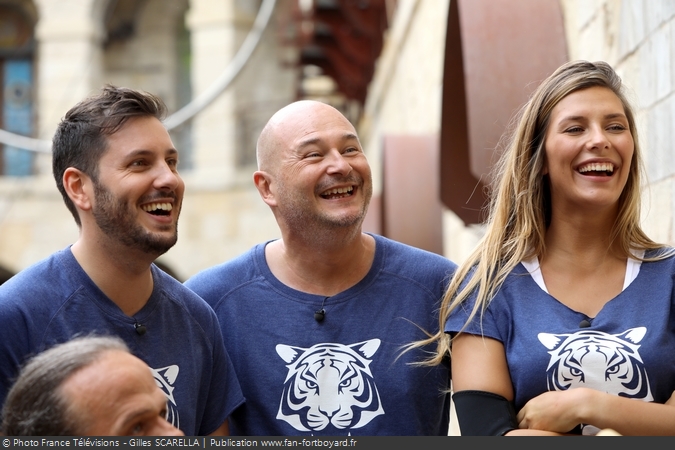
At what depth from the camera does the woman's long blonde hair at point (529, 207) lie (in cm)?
265

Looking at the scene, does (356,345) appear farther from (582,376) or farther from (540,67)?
(540,67)

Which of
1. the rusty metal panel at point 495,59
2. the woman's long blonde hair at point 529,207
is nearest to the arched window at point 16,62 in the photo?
the rusty metal panel at point 495,59

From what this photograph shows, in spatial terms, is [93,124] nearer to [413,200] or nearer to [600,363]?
[600,363]

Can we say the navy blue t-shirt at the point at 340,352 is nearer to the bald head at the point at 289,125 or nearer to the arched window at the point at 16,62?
the bald head at the point at 289,125

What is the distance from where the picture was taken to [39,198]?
18.1 meters

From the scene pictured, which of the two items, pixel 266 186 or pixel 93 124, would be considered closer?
pixel 93 124

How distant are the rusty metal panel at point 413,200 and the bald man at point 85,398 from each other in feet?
13.8

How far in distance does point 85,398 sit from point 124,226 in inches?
31.6

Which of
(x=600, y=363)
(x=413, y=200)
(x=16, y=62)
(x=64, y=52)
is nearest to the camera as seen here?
(x=600, y=363)

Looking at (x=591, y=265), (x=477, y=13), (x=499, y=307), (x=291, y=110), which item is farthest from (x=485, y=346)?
(x=477, y=13)

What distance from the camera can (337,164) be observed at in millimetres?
3039

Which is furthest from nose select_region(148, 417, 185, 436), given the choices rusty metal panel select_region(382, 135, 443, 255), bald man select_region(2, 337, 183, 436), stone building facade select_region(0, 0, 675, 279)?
stone building facade select_region(0, 0, 675, 279)

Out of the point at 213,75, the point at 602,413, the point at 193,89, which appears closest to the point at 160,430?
the point at 602,413

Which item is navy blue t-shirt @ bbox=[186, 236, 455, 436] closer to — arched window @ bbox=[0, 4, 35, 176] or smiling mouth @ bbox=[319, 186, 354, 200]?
smiling mouth @ bbox=[319, 186, 354, 200]
